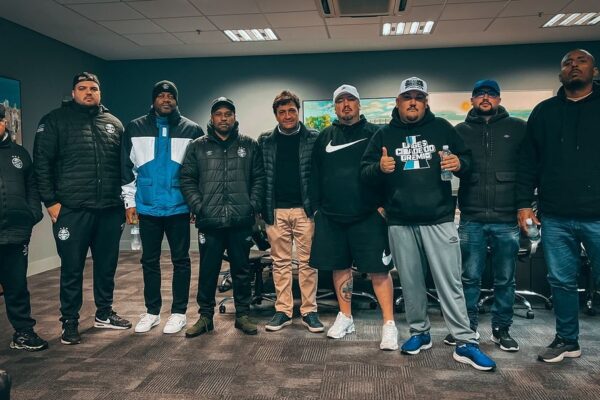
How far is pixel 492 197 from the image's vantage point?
271 centimetres

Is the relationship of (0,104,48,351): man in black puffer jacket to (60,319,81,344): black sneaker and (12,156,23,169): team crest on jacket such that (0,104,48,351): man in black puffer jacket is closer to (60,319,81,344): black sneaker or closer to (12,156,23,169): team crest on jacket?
(12,156,23,169): team crest on jacket

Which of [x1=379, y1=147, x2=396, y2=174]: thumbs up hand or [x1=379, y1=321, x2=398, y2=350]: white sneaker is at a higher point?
[x1=379, y1=147, x2=396, y2=174]: thumbs up hand

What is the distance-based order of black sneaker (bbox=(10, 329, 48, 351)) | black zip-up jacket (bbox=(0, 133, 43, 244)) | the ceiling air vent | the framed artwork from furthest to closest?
the framed artwork, the ceiling air vent, black sneaker (bbox=(10, 329, 48, 351)), black zip-up jacket (bbox=(0, 133, 43, 244))

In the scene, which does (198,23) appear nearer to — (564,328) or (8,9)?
(8,9)

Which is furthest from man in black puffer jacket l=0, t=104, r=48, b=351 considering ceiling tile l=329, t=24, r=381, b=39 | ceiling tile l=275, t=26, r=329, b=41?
ceiling tile l=329, t=24, r=381, b=39

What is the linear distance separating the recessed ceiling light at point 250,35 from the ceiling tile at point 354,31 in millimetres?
745

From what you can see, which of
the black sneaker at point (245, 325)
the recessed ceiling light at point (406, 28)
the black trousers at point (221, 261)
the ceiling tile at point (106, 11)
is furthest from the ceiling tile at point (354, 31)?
the black sneaker at point (245, 325)

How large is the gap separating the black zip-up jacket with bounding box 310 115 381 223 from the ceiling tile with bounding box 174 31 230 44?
11.1 ft

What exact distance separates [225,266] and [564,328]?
12.7 feet

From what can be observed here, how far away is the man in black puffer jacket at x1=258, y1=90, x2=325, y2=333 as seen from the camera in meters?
3.21

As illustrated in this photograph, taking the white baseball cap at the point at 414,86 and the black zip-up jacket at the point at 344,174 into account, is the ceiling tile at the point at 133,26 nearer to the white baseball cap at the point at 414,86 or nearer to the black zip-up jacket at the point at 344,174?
the black zip-up jacket at the point at 344,174

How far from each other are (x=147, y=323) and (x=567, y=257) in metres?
2.61

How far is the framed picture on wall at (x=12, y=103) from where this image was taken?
5.09 m

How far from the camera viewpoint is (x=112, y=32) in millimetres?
5688
